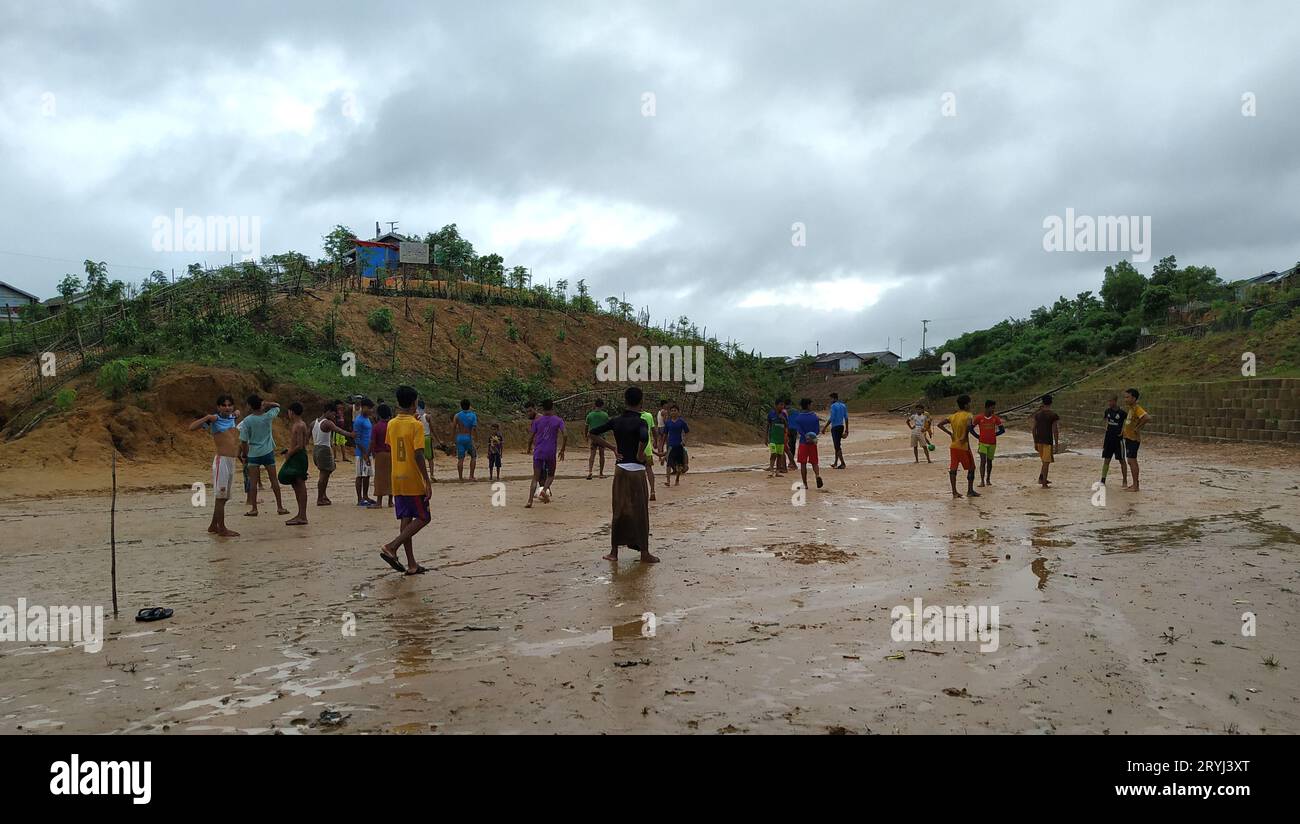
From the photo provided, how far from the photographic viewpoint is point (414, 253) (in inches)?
1661

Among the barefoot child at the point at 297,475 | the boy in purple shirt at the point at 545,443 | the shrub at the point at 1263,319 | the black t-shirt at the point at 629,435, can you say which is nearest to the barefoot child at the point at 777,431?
the boy in purple shirt at the point at 545,443

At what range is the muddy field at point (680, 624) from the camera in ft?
13.9

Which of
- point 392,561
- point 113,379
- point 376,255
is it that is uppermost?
point 376,255

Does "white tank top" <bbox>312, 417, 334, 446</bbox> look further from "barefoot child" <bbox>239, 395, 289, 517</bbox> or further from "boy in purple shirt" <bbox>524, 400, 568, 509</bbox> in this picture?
"boy in purple shirt" <bbox>524, 400, 568, 509</bbox>

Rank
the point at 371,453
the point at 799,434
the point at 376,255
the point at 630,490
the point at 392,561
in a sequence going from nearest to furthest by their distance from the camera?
the point at 392,561
the point at 630,490
the point at 371,453
the point at 799,434
the point at 376,255

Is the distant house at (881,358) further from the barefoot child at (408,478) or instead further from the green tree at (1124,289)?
the barefoot child at (408,478)

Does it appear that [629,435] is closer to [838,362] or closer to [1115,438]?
[1115,438]

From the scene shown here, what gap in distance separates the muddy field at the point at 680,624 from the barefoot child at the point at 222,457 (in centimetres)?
41

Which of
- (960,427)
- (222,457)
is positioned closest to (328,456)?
(222,457)

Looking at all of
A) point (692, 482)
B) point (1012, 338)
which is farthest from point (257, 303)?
point (1012, 338)

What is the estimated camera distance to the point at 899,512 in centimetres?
1232

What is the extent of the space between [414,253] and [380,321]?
36.3ft
